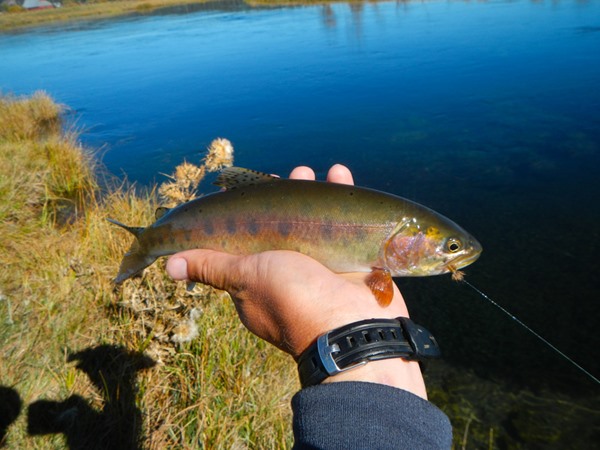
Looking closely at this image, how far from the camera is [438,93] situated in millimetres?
13797

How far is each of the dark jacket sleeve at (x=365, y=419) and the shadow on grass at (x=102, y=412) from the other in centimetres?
252

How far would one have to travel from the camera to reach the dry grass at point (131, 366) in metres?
3.84

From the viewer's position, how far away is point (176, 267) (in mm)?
2984

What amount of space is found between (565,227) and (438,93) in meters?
7.06

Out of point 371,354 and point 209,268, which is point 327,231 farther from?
point 371,354

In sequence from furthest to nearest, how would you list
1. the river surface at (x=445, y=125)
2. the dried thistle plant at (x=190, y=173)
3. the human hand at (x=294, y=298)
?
the river surface at (x=445, y=125), the dried thistle plant at (x=190, y=173), the human hand at (x=294, y=298)

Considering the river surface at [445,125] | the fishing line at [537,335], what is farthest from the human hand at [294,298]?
the river surface at [445,125]

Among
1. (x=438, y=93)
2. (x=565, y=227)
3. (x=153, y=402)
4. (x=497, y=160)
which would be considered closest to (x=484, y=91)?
(x=438, y=93)

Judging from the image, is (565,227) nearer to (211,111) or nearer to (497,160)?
(497,160)

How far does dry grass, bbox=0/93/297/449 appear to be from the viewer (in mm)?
3840

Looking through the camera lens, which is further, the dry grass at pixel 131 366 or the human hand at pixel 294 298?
the dry grass at pixel 131 366

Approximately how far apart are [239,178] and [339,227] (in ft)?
2.37

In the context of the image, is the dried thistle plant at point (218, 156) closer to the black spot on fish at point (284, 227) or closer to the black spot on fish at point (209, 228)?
the black spot on fish at point (209, 228)

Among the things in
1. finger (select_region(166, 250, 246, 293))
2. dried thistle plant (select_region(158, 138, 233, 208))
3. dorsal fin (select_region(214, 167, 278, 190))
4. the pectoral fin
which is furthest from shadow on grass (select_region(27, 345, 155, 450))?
the pectoral fin
